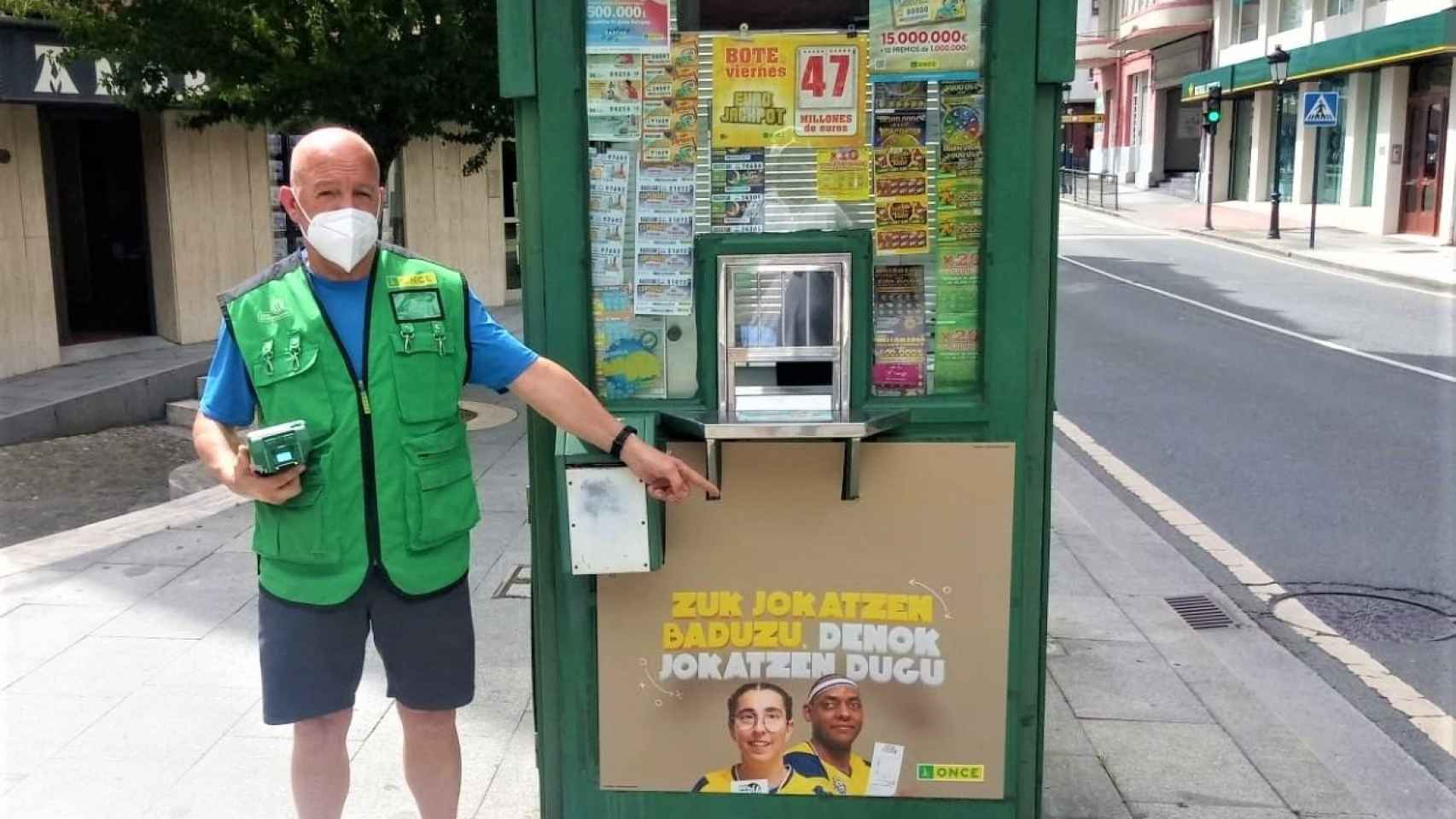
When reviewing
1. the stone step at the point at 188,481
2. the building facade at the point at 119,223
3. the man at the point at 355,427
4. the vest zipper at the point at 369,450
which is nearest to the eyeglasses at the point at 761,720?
the man at the point at 355,427

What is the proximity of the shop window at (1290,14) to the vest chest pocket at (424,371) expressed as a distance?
31.8 m

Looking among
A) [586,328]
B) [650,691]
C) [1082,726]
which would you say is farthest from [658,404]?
[1082,726]

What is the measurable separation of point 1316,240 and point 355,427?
2527 cm

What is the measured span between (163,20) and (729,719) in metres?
6.54

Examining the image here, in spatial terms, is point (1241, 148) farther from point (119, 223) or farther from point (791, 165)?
point (791, 165)

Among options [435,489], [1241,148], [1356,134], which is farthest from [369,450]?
[1241,148]

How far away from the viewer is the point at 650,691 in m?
3.08

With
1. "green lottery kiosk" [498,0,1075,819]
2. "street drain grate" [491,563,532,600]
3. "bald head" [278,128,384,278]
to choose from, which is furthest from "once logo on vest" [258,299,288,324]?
"street drain grate" [491,563,532,600]

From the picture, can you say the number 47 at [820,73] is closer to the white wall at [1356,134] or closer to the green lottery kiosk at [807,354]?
the green lottery kiosk at [807,354]

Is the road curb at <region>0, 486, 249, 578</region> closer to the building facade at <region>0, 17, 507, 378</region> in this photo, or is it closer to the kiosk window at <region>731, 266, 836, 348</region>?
the kiosk window at <region>731, 266, 836, 348</region>

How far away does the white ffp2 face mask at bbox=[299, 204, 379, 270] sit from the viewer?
2.77 metres

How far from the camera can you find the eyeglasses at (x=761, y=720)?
3064 mm

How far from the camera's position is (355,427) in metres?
2.80

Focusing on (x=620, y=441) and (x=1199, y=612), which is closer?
(x=620, y=441)
